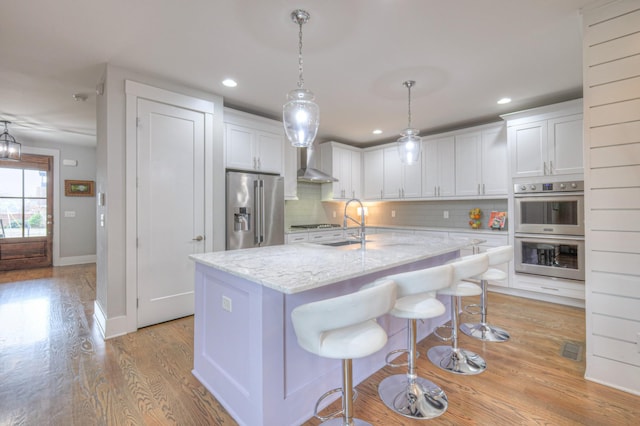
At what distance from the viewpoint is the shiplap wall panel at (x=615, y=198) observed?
5.97ft

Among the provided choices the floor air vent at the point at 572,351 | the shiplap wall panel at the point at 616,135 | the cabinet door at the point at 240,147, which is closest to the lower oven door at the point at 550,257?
the floor air vent at the point at 572,351

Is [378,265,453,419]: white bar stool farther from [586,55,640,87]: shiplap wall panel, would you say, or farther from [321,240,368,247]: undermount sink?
[586,55,640,87]: shiplap wall panel

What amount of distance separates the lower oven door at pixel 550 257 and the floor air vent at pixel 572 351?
3.90ft

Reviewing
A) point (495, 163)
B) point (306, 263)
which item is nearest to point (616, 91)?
point (306, 263)

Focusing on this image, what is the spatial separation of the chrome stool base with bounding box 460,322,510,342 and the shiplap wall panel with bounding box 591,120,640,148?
70.8 inches

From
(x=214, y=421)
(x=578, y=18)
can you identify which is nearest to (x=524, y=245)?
(x=578, y=18)

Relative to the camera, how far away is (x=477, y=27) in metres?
2.20

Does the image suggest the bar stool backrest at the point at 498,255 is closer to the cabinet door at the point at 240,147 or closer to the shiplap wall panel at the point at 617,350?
the shiplap wall panel at the point at 617,350

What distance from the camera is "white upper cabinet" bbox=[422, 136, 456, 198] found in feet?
15.4

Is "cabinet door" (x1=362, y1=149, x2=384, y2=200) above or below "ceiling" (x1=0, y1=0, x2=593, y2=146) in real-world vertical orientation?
below

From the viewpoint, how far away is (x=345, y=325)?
4.22ft

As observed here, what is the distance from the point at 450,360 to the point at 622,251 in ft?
4.51

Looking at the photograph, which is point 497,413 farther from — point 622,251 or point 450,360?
point 622,251

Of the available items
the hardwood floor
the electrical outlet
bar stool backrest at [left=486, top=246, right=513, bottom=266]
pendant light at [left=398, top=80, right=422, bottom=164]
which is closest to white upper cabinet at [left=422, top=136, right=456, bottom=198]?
pendant light at [left=398, top=80, right=422, bottom=164]
